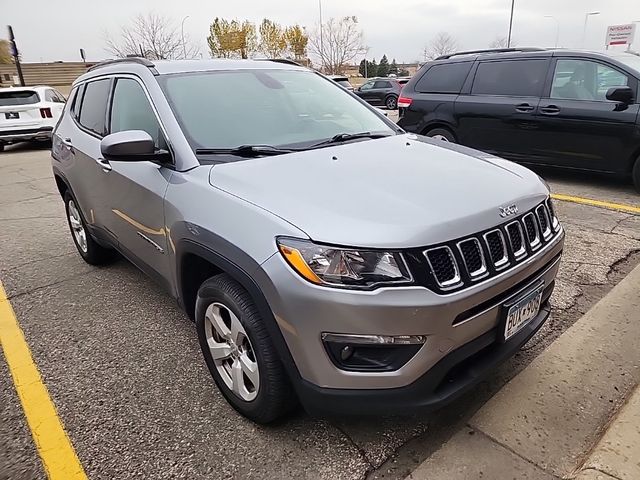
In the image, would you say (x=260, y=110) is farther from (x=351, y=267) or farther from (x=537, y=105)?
(x=537, y=105)

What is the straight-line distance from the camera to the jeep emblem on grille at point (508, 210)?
2.12m

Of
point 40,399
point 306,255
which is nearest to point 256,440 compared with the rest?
point 306,255

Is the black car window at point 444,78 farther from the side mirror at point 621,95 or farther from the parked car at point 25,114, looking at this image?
the parked car at point 25,114

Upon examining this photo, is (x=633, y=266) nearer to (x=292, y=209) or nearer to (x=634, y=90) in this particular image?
(x=634, y=90)

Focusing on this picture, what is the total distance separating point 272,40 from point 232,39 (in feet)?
13.4

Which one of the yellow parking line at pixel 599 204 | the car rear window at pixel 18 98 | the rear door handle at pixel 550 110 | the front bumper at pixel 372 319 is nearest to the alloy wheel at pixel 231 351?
the front bumper at pixel 372 319

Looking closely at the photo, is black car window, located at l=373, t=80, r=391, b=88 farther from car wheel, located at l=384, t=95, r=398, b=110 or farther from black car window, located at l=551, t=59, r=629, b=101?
black car window, located at l=551, t=59, r=629, b=101

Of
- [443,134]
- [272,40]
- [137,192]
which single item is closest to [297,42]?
[272,40]

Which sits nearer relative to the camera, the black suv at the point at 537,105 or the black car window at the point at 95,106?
the black car window at the point at 95,106

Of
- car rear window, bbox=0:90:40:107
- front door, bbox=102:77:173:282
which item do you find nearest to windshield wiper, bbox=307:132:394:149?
front door, bbox=102:77:173:282

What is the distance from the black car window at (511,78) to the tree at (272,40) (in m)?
44.3

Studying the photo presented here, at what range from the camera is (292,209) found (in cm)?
201

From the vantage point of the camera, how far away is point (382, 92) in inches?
907

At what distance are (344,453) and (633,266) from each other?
3144 millimetres
